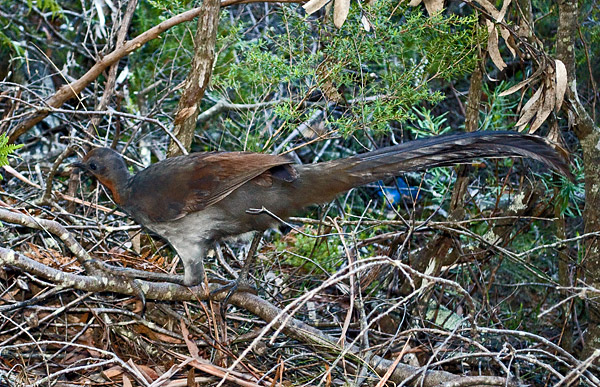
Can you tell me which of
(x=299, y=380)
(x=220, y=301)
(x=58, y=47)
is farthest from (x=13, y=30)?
(x=299, y=380)

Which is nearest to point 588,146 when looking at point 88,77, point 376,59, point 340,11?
point 376,59

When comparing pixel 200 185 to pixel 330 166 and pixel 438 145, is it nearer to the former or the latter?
pixel 330 166

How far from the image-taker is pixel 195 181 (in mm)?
4340

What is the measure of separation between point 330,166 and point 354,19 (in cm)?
128

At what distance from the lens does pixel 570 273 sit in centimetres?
513

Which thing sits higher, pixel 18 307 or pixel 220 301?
pixel 18 307

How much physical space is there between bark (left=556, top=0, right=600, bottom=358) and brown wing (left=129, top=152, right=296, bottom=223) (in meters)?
1.98

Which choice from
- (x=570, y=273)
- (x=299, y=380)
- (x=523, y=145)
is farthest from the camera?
(x=570, y=273)

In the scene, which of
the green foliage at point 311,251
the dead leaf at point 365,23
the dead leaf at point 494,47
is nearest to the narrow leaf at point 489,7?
the dead leaf at point 494,47

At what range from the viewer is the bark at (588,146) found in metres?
4.50

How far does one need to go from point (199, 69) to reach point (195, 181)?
789 mm

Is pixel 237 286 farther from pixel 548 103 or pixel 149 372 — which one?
pixel 548 103

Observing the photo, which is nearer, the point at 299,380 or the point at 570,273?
the point at 299,380

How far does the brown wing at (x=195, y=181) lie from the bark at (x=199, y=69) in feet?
1.22
